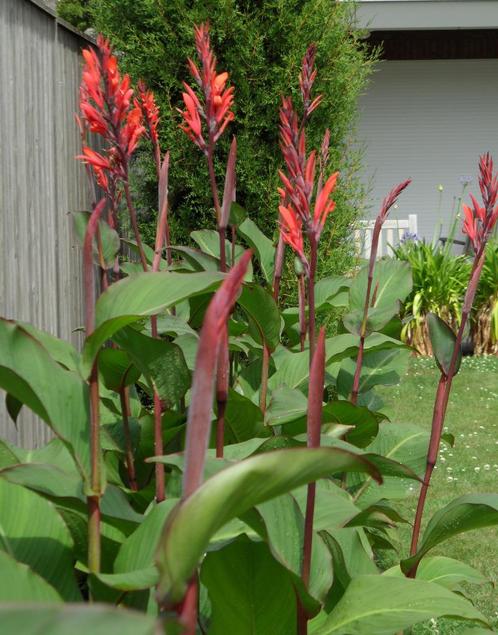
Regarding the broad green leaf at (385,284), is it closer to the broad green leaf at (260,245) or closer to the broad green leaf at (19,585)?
the broad green leaf at (260,245)

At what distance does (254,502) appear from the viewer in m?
0.96

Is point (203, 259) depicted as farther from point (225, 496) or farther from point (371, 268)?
point (225, 496)

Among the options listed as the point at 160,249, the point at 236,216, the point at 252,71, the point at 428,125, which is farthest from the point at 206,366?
the point at 428,125

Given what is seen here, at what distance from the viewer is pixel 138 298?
1.35 metres

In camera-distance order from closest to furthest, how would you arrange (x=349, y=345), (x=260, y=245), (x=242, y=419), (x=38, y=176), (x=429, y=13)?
(x=242, y=419)
(x=349, y=345)
(x=260, y=245)
(x=38, y=176)
(x=429, y=13)

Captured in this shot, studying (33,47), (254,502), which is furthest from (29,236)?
(254,502)

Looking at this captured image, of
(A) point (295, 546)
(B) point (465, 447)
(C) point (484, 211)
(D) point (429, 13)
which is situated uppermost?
(D) point (429, 13)

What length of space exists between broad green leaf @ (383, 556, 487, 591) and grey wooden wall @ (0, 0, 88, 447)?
2292 mm

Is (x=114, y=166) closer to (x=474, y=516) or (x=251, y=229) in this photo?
A: (x=474, y=516)

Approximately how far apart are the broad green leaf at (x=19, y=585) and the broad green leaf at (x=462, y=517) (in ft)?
2.60

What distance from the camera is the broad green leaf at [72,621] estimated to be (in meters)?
0.55

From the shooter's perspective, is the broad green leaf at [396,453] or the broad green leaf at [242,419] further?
the broad green leaf at [396,453]

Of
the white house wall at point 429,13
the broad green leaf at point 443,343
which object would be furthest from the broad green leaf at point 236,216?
the white house wall at point 429,13

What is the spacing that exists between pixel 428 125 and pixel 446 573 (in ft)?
43.9
